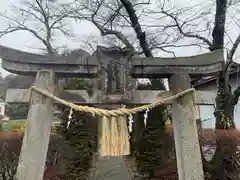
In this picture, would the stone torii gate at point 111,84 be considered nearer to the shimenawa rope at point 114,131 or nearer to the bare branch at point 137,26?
the shimenawa rope at point 114,131

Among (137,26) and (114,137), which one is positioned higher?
(137,26)

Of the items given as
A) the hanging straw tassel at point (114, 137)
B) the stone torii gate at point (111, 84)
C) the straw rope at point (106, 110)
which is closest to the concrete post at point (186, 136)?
the stone torii gate at point (111, 84)

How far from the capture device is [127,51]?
3518 mm

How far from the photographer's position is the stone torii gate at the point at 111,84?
3.25 m

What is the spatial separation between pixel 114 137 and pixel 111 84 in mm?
690

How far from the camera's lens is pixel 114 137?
10.4 feet

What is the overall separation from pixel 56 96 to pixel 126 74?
94 cm

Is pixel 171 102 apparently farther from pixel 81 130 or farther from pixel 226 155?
pixel 81 130

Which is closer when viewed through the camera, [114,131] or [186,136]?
[114,131]

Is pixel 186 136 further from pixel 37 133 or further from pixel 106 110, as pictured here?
pixel 37 133

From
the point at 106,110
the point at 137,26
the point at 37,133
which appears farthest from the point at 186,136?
the point at 137,26

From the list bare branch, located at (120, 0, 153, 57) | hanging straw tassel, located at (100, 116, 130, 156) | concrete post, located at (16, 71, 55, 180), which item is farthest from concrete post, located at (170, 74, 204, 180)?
bare branch, located at (120, 0, 153, 57)

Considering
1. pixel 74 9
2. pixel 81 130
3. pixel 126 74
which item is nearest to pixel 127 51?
pixel 126 74

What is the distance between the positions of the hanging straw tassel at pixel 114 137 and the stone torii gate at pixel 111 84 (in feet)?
1.01
